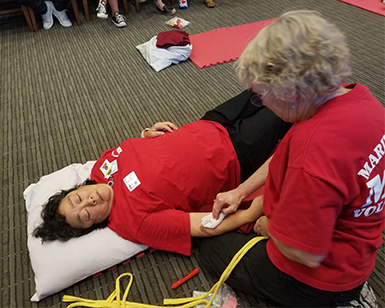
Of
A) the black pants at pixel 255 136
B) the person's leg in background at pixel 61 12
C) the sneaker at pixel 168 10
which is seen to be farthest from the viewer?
the sneaker at pixel 168 10

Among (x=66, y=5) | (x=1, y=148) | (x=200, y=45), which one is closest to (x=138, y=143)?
(x=1, y=148)

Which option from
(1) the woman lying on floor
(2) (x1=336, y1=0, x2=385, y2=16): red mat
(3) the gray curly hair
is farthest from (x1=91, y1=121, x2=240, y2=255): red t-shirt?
(2) (x1=336, y1=0, x2=385, y2=16): red mat

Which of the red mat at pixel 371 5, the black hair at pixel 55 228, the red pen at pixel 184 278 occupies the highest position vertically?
the red mat at pixel 371 5

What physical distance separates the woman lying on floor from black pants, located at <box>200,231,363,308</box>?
0.07 m

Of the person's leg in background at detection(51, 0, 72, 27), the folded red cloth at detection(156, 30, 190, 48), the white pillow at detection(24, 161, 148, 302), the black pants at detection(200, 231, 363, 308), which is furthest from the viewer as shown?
the person's leg in background at detection(51, 0, 72, 27)

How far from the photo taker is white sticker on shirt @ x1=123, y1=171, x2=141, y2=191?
48.0 inches

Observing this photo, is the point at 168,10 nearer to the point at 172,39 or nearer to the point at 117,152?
the point at 172,39

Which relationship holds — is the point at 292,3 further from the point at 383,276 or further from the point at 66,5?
Result: the point at 383,276

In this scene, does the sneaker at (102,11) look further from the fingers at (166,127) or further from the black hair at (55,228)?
the black hair at (55,228)

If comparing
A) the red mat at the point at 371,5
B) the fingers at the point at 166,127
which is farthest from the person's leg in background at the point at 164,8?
the fingers at the point at 166,127

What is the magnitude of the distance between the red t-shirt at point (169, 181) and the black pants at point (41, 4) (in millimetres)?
2371

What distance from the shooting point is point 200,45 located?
105 inches

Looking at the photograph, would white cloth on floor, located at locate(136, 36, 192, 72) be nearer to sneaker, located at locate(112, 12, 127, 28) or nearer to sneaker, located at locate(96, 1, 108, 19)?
sneaker, located at locate(112, 12, 127, 28)

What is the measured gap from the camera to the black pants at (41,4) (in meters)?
2.85
